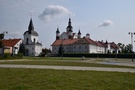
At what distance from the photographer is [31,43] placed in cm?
10338

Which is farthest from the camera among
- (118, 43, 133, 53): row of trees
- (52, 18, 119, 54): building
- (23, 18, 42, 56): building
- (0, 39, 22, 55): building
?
(118, 43, 133, 53): row of trees

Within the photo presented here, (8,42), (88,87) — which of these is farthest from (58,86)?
(8,42)

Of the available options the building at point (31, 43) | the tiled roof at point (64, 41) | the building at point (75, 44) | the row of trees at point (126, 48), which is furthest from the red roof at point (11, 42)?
→ the row of trees at point (126, 48)

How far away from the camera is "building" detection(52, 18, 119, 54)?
10206 cm

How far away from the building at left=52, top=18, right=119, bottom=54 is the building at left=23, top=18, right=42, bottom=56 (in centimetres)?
1102

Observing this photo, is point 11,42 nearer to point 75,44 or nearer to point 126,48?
point 75,44

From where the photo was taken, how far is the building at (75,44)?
102062mm

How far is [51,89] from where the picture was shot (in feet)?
28.5

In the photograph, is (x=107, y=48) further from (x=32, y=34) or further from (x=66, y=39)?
(x=32, y=34)

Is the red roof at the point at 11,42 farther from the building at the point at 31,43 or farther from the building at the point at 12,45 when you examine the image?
the building at the point at 31,43

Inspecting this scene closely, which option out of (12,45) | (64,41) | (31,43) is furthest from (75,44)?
(12,45)

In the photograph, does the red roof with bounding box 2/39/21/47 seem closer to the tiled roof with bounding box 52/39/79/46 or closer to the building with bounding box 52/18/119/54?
the building with bounding box 52/18/119/54

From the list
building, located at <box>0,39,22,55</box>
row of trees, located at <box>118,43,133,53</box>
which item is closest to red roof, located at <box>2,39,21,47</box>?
building, located at <box>0,39,22,55</box>

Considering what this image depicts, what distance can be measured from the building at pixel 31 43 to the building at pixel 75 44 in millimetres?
11017
